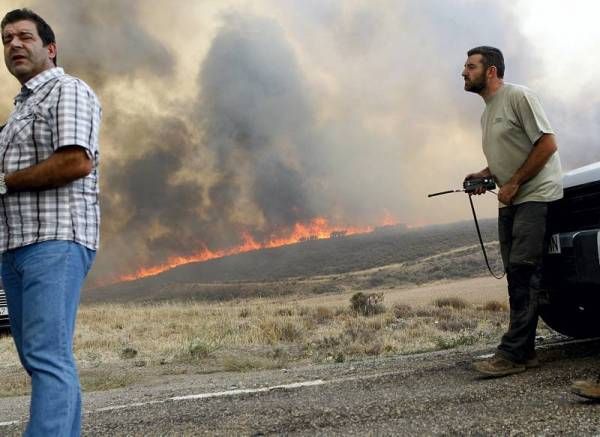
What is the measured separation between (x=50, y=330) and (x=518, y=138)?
342 cm

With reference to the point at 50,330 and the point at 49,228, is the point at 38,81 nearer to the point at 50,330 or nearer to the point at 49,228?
the point at 49,228

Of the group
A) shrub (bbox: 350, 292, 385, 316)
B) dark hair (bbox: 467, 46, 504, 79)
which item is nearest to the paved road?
dark hair (bbox: 467, 46, 504, 79)

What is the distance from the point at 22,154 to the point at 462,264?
41826 mm

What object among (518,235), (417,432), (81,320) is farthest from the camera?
(81,320)

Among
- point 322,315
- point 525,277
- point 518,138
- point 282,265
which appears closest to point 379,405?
point 525,277

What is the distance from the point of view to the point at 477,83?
184 inches

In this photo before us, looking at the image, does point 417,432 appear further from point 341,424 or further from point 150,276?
point 150,276

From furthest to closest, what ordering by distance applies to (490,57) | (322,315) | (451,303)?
(451,303)
(322,315)
(490,57)

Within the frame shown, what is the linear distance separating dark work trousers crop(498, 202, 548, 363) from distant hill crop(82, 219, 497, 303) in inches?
1722

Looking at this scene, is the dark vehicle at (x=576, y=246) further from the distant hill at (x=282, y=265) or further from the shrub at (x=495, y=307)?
the distant hill at (x=282, y=265)

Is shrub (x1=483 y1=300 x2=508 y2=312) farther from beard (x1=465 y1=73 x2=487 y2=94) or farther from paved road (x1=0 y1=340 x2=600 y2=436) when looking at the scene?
beard (x1=465 y1=73 x2=487 y2=94)

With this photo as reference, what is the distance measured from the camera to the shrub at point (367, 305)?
15703mm

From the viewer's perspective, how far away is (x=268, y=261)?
9394cm

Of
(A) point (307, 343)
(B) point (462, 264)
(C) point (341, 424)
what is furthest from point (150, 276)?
(C) point (341, 424)
